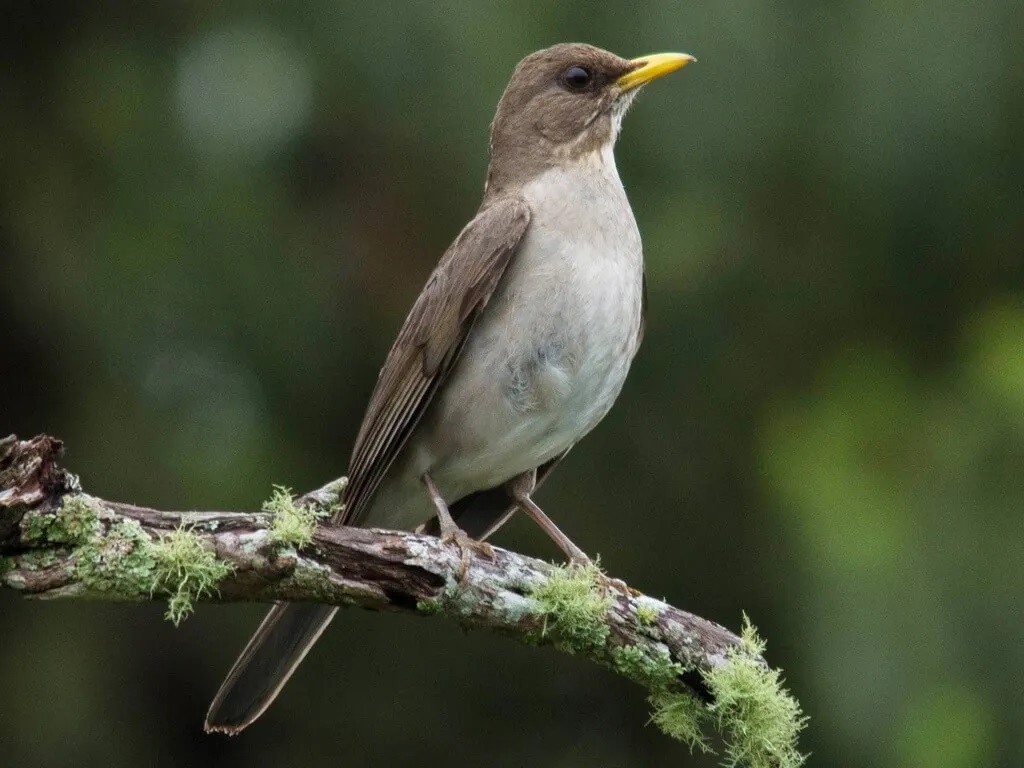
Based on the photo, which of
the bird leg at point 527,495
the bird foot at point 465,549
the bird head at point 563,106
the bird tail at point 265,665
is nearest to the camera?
the bird foot at point 465,549

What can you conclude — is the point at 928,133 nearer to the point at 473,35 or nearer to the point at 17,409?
the point at 473,35

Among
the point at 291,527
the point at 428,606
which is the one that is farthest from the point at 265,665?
the point at 291,527

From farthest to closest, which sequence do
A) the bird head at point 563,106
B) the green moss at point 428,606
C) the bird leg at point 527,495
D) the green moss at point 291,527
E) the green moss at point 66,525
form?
1. the bird head at point 563,106
2. the bird leg at point 527,495
3. the green moss at point 428,606
4. the green moss at point 291,527
5. the green moss at point 66,525

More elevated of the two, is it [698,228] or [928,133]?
[928,133]

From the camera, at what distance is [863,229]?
6246 millimetres

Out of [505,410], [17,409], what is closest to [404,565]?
[505,410]

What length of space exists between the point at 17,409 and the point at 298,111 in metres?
1.67

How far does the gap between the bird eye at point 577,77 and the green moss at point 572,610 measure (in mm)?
2053

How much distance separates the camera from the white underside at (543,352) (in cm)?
506

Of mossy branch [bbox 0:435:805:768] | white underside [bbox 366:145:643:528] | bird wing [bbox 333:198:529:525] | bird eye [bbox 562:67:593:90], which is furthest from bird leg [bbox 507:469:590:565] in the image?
bird eye [bbox 562:67:593:90]

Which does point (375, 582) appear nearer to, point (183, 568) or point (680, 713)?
point (183, 568)

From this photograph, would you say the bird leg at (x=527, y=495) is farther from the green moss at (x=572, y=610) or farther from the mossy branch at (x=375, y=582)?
the green moss at (x=572, y=610)

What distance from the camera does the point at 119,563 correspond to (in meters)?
3.92

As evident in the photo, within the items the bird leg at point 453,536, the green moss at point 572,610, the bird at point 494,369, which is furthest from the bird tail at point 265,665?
the green moss at point 572,610
